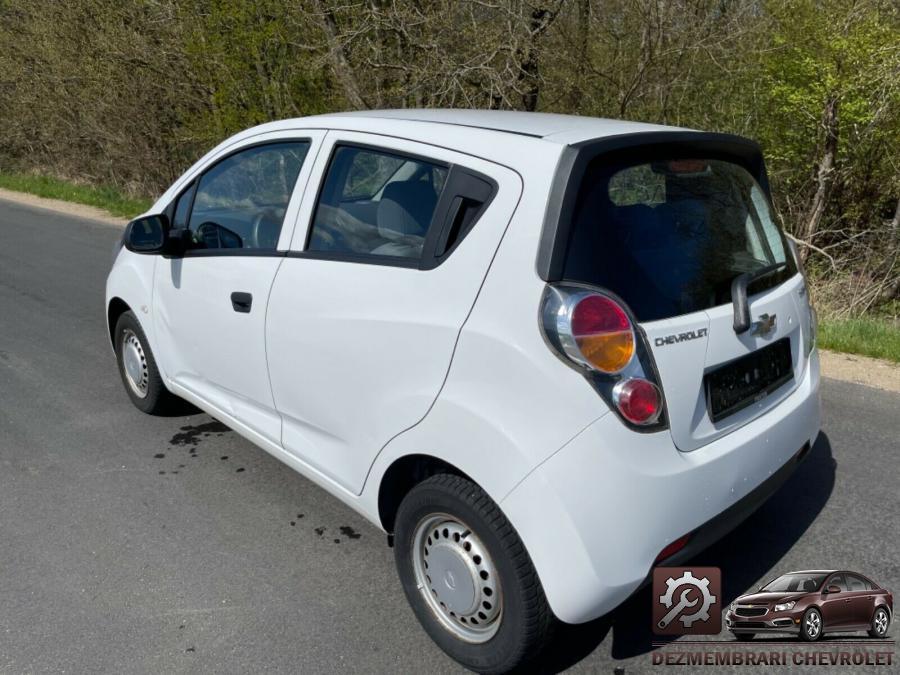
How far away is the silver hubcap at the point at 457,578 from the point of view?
2.47 meters

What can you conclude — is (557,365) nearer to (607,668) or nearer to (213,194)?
(607,668)

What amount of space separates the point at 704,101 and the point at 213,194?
8.89 metres

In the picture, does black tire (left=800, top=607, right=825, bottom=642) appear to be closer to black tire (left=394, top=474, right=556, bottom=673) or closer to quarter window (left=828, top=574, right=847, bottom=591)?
quarter window (left=828, top=574, right=847, bottom=591)

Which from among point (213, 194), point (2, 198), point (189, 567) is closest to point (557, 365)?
point (189, 567)

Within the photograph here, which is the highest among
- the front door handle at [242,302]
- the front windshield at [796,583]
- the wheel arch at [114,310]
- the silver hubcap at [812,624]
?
the front door handle at [242,302]

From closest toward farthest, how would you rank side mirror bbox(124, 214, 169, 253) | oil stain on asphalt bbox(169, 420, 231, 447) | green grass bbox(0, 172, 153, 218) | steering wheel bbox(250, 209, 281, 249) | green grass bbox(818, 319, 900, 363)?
steering wheel bbox(250, 209, 281, 249), side mirror bbox(124, 214, 169, 253), oil stain on asphalt bbox(169, 420, 231, 447), green grass bbox(818, 319, 900, 363), green grass bbox(0, 172, 153, 218)

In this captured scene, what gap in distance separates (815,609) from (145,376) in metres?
3.65

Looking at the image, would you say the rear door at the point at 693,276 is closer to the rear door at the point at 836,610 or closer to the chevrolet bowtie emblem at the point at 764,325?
the chevrolet bowtie emblem at the point at 764,325

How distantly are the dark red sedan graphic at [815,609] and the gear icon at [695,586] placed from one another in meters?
0.10

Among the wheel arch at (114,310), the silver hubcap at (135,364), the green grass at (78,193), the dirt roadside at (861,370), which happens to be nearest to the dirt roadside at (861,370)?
the dirt roadside at (861,370)

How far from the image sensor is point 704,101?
36.0ft

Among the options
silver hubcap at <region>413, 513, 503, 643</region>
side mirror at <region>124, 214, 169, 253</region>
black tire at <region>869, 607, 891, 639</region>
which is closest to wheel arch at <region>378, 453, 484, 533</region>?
silver hubcap at <region>413, 513, 503, 643</region>

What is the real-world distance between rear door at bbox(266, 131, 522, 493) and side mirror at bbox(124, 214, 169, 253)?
0.98 meters

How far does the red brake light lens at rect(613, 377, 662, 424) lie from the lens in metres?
2.19
